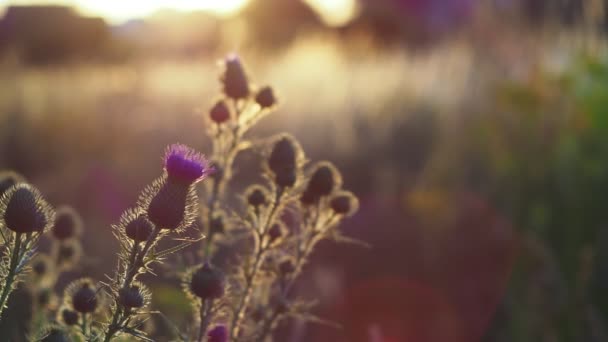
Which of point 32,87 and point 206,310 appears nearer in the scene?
point 206,310

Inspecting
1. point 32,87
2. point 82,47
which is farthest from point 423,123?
point 82,47

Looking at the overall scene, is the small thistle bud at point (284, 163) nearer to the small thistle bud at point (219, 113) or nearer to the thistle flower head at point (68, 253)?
the small thistle bud at point (219, 113)

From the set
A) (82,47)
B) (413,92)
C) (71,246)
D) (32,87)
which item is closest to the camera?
(71,246)

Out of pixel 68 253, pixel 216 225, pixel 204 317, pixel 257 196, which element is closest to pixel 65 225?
pixel 68 253

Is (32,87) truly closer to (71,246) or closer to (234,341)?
(71,246)

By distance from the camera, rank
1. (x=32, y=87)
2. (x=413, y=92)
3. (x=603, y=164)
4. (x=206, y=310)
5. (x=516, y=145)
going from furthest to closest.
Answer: (x=32, y=87) < (x=413, y=92) < (x=516, y=145) < (x=603, y=164) < (x=206, y=310)

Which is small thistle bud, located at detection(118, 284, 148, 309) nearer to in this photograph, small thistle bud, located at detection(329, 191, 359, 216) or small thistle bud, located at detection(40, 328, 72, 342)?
small thistle bud, located at detection(40, 328, 72, 342)
